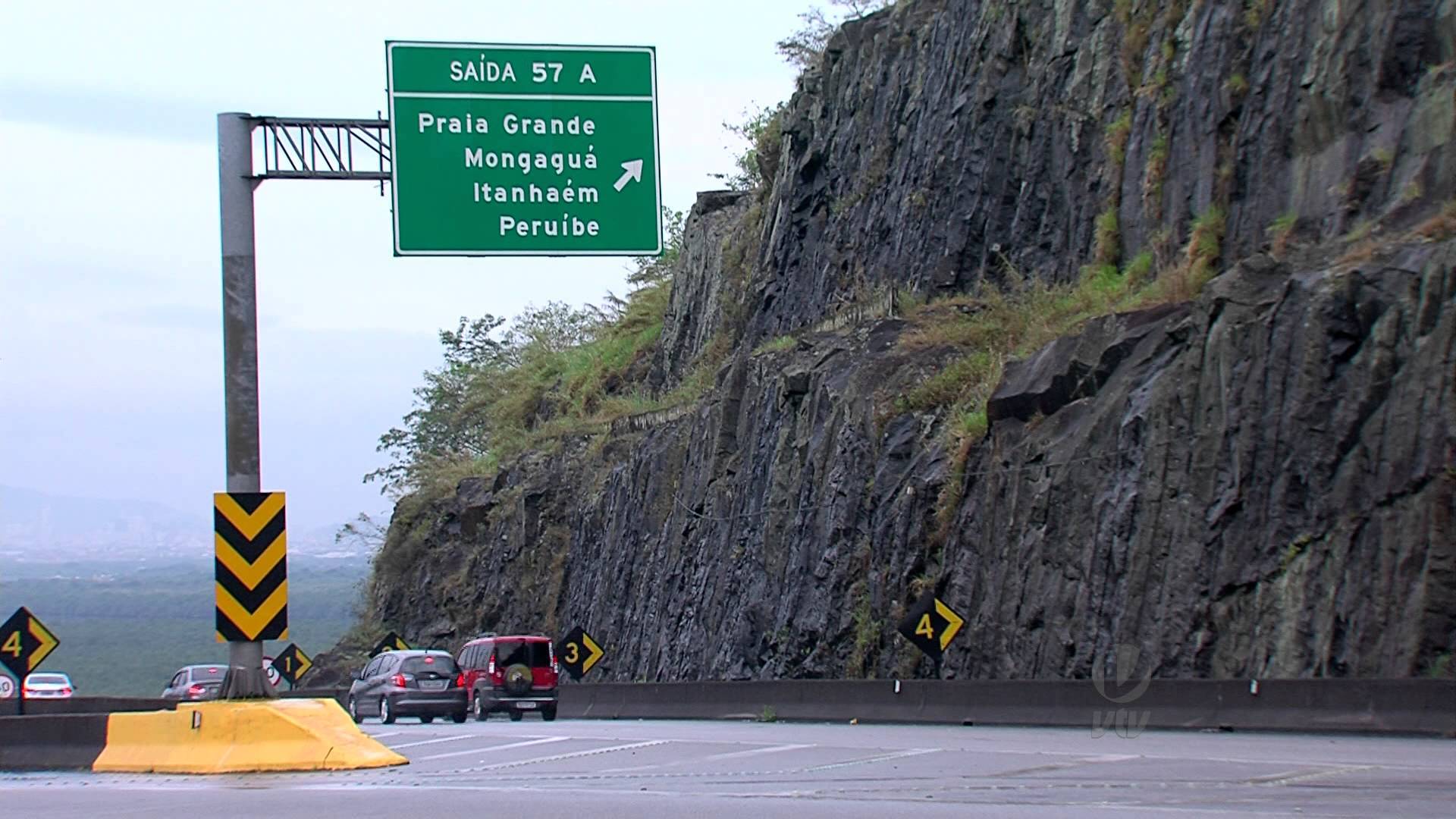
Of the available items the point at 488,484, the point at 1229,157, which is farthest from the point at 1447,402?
the point at 488,484

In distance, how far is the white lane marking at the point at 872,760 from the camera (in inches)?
662

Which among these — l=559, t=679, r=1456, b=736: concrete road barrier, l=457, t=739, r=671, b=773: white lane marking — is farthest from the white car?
l=457, t=739, r=671, b=773: white lane marking

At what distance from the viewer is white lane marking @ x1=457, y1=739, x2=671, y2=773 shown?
18844mm

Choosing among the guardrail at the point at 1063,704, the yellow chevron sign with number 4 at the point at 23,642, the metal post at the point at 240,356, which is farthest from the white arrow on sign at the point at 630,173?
the yellow chevron sign with number 4 at the point at 23,642

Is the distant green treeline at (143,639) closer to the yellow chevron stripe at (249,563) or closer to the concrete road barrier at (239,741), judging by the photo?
the concrete road barrier at (239,741)

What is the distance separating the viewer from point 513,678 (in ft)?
116

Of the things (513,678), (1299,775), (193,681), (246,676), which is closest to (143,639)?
(193,681)

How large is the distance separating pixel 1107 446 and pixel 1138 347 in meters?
1.72


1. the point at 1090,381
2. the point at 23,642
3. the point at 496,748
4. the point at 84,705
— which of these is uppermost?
the point at 1090,381

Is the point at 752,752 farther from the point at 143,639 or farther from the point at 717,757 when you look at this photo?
the point at 143,639

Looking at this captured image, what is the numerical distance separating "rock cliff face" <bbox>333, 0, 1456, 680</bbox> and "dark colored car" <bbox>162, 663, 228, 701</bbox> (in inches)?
348

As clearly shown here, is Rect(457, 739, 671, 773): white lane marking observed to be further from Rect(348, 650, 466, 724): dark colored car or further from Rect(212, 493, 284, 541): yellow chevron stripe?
Rect(348, 650, 466, 724): dark colored car

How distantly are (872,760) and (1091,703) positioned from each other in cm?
673

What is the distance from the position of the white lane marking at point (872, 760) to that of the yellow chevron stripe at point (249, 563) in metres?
4.72
